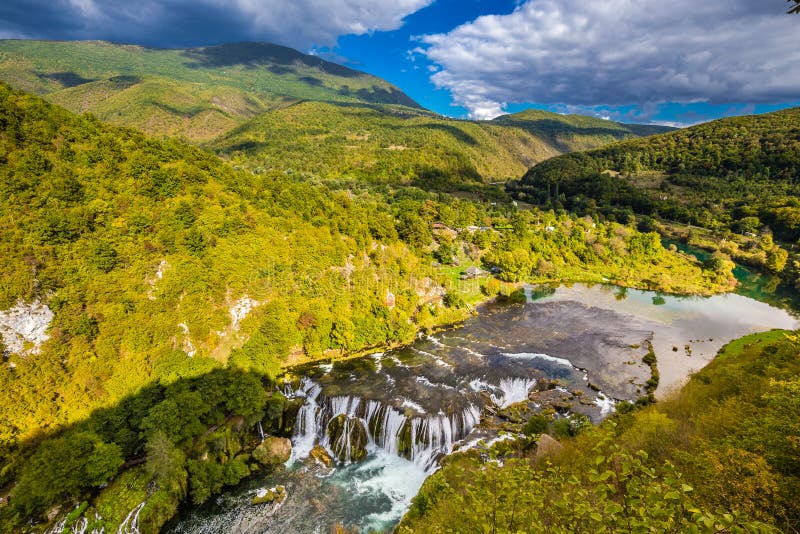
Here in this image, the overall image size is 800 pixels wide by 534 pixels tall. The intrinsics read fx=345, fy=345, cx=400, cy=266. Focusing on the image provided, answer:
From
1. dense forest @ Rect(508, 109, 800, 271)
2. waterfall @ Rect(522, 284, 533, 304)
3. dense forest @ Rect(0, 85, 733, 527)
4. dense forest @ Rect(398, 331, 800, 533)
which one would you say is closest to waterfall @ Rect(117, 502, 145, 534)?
dense forest @ Rect(0, 85, 733, 527)

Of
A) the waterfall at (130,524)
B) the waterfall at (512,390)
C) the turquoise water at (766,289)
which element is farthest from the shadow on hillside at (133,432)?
the turquoise water at (766,289)

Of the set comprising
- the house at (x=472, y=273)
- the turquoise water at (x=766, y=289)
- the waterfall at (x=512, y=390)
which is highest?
the house at (x=472, y=273)

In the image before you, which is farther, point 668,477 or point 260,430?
point 260,430

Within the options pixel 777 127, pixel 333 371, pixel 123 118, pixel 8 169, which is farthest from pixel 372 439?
Result: pixel 123 118

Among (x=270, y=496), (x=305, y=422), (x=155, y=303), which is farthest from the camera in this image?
(x=155, y=303)

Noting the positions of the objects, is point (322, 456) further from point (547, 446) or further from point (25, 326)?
point (25, 326)

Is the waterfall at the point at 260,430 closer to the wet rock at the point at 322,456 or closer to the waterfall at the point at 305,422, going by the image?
→ the waterfall at the point at 305,422

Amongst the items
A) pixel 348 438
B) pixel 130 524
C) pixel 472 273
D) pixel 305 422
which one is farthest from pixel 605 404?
pixel 130 524
